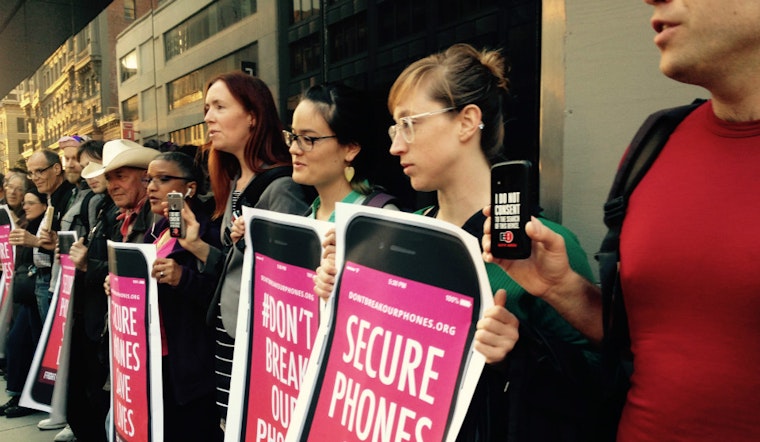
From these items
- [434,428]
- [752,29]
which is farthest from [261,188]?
[752,29]

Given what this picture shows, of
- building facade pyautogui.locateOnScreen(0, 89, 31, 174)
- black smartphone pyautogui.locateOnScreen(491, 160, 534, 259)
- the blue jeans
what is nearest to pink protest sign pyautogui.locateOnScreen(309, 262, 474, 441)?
black smartphone pyautogui.locateOnScreen(491, 160, 534, 259)

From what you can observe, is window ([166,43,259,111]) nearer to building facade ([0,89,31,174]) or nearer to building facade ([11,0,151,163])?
building facade ([11,0,151,163])

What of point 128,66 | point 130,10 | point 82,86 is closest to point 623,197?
point 128,66

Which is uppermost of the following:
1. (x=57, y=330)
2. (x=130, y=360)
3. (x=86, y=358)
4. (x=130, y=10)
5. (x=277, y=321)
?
(x=130, y=10)

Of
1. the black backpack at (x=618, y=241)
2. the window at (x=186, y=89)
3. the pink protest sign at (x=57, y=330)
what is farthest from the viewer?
the window at (x=186, y=89)

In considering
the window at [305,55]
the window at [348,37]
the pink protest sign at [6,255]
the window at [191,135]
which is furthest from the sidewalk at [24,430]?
the window at [348,37]

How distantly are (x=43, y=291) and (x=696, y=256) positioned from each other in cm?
521

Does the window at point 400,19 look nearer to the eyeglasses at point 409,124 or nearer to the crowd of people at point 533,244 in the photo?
the crowd of people at point 533,244

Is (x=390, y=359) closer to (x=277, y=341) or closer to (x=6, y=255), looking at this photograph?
(x=277, y=341)

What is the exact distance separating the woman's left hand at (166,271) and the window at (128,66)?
4142 mm

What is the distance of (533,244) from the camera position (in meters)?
1.22

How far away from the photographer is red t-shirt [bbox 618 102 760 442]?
3.36 ft

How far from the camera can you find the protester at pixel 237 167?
2.46 m

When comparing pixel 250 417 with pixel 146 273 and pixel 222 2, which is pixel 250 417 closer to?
pixel 146 273
